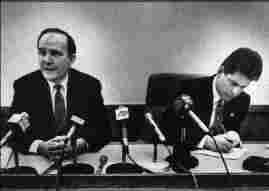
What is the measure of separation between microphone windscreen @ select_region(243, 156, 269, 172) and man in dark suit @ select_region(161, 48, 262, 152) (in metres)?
0.19

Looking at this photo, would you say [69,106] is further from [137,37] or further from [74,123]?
[137,37]

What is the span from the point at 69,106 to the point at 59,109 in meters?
0.08

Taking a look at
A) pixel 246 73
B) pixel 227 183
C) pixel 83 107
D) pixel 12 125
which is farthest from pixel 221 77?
pixel 12 125

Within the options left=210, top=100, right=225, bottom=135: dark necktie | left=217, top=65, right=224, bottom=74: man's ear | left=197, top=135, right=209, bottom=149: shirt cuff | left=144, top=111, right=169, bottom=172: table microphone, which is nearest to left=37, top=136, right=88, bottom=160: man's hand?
left=144, top=111, right=169, bottom=172: table microphone

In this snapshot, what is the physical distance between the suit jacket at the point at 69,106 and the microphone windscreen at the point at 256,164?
111 centimetres

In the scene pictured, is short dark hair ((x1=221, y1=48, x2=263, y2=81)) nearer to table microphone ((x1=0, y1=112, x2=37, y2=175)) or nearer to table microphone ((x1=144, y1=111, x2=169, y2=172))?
table microphone ((x1=144, y1=111, x2=169, y2=172))

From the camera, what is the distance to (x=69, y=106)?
8.03 feet

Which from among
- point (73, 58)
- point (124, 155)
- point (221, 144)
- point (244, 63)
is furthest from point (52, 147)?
point (244, 63)

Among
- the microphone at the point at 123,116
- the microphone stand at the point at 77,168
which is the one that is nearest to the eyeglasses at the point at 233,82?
the microphone at the point at 123,116

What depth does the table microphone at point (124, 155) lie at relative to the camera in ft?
7.46

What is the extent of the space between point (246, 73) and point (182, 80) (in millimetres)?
532

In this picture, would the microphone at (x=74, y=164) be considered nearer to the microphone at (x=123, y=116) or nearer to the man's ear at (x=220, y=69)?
the microphone at (x=123, y=116)

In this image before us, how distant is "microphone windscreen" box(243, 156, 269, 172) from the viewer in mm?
2277

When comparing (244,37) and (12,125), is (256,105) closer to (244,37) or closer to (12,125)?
(244,37)
